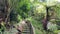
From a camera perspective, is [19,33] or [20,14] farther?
[20,14]

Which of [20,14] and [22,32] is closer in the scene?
[22,32]

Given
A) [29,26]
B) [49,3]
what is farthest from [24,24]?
[49,3]

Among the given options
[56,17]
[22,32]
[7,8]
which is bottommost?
[22,32]

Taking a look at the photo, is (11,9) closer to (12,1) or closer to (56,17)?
(12,1)

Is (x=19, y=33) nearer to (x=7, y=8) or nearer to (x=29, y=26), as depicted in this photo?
(x=29, y=26)

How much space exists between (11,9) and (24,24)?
958mm

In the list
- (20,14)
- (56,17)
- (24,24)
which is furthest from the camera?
(56,17)

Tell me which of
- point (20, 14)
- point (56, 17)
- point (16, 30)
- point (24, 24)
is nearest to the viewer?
point (16, 30)

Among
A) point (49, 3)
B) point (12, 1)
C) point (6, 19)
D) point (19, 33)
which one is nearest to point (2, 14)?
point (6, 19)

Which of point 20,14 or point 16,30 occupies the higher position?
point 20,14

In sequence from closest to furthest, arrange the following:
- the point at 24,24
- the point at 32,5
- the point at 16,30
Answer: the point at 16,30 → the point at 24,24 → the point at 32,5

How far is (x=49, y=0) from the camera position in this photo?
8.83 metres

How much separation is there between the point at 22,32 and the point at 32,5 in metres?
2.90

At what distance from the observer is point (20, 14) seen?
802 centimetres
